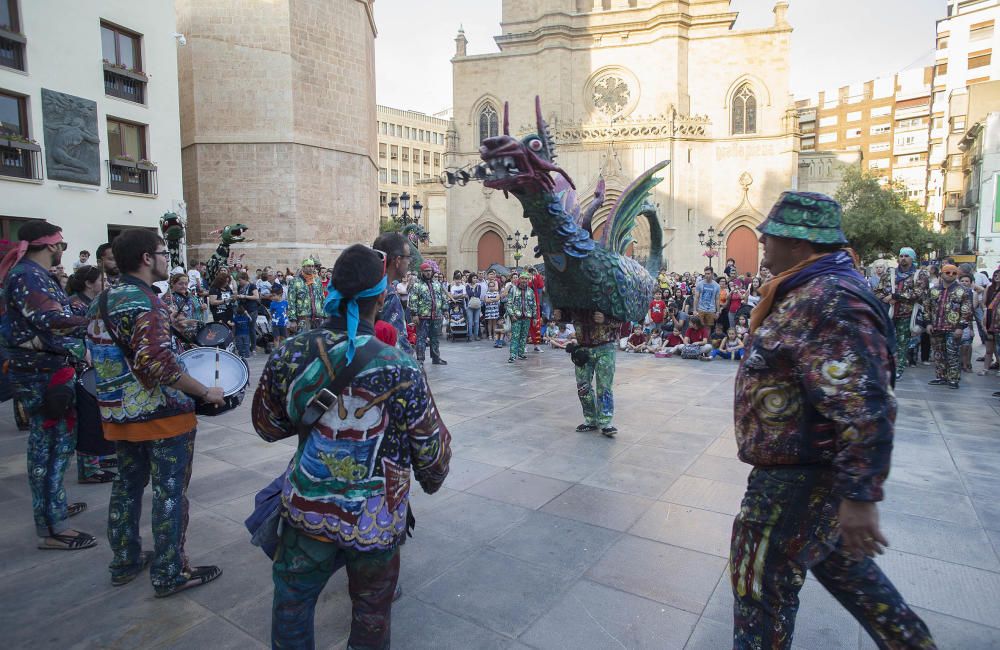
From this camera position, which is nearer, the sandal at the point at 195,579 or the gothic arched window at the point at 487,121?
the sandal at the point at 195,579

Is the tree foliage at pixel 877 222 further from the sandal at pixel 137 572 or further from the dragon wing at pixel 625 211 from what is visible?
the sandal at pixel 137 572

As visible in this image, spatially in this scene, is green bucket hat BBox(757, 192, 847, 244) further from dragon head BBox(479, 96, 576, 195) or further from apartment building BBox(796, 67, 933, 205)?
apartment building BBox(796, 67, 933, 205)

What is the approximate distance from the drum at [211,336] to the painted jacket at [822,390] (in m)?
2.87

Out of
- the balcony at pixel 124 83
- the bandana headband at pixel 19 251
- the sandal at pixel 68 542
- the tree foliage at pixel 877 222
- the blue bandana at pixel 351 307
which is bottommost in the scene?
the sandal at pixel 68 542

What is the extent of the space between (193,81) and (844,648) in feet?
77.3

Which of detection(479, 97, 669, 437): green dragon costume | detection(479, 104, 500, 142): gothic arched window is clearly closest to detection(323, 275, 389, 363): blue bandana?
detection(479, 97, 669, 437): green dragon costume

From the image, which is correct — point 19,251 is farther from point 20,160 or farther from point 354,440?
point 20,160

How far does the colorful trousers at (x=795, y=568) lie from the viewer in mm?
1946

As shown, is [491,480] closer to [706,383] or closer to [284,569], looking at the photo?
[284,569]

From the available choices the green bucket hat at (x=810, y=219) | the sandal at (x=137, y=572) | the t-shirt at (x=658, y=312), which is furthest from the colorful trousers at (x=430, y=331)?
the green bucket hat at (x=810, y=219)

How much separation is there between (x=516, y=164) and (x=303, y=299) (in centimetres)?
837

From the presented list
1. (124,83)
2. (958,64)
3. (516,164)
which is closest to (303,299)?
(516,164)

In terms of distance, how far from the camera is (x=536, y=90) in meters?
31.4

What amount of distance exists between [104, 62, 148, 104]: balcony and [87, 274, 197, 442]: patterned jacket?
1644cm
